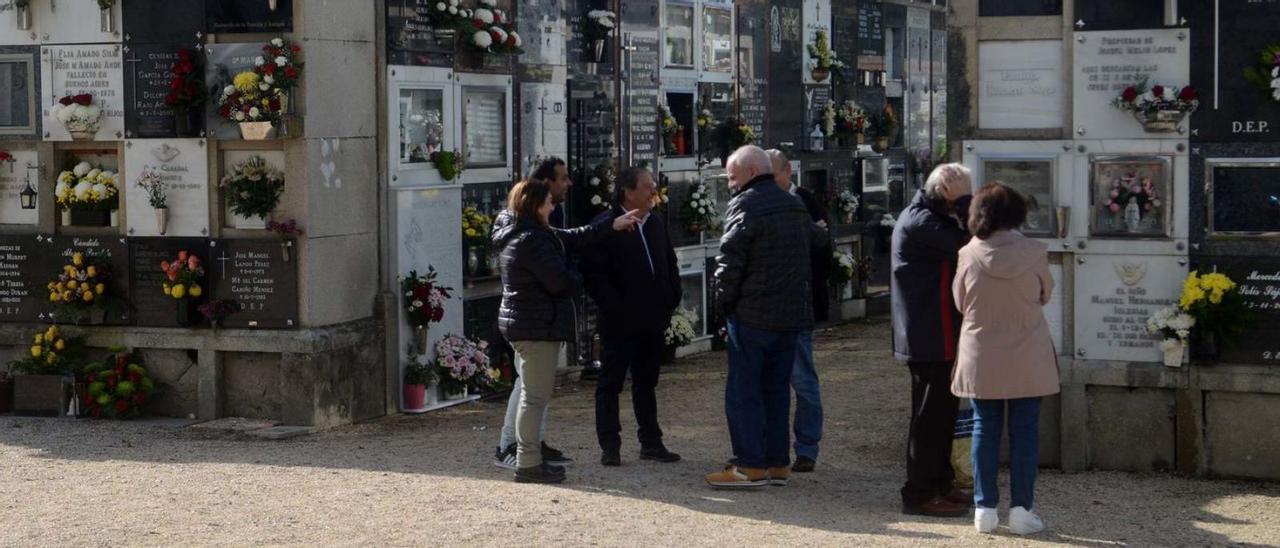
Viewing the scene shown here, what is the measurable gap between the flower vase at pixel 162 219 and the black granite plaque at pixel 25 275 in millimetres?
920

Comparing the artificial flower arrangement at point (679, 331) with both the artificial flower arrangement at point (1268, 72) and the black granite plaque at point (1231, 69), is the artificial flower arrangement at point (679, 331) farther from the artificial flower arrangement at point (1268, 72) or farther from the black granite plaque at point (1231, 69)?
the artificial flower arrangement at point (1268, 72)

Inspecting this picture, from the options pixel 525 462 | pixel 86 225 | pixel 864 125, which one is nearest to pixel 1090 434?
pixel 525 462

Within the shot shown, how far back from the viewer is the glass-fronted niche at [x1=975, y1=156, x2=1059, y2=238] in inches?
390

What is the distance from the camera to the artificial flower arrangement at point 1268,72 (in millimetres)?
9383

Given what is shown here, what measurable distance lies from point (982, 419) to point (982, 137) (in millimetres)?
2402

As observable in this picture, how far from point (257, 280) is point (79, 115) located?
166 cm

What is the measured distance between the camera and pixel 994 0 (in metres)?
10.0

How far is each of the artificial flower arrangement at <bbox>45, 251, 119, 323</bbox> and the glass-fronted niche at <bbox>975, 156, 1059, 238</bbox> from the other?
589cm

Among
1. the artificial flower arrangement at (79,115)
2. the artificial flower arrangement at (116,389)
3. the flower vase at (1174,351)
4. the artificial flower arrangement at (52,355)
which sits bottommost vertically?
the artificial flower arrangement at (116,389)

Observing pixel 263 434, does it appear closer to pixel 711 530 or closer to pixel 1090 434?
pixel 711 530

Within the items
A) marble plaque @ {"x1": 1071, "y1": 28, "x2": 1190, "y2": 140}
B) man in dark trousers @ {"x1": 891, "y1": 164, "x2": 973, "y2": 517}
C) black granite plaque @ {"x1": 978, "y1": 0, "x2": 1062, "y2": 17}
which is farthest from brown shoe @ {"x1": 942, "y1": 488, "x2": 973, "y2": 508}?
black granite plaque @ {"x1": 978, "y1": 0, "x2": 1062, "y2": 17}

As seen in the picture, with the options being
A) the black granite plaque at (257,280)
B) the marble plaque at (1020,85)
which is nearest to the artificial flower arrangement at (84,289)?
the black granite plaque at (257,280)

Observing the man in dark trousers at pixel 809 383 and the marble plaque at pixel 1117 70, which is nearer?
the marble plaque at pixel 1117 70

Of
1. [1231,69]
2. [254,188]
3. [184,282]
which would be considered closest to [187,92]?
[254,188]
